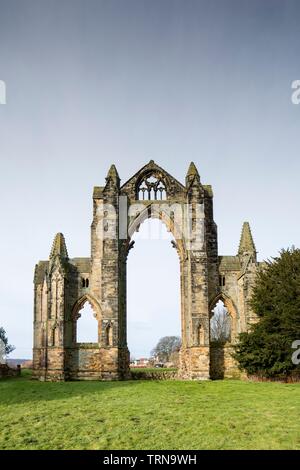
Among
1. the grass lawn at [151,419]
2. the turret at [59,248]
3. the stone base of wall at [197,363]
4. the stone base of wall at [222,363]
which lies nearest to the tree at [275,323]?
the stone base of wall at [222,363]

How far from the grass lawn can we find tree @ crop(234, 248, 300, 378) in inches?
150

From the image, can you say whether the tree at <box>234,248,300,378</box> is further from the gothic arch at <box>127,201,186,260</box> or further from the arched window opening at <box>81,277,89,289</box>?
the arched window opening at <box>81,277,89,289</box>

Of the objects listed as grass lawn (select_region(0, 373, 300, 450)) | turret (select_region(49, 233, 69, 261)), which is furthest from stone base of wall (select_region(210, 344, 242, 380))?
turret (select_region(49, 233, 69, 261))

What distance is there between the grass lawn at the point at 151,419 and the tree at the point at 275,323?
3.81 metres

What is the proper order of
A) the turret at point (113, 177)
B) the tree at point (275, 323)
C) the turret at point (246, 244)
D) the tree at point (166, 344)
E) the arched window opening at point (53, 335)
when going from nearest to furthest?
the tree at point (275, 323)
the arched window opening at point (53, 335)
the turret at point (246, 244)
the turret at point (113, 177)
the tree at point (166, 344)

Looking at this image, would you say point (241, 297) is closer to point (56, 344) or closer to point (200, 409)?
point (56, 344)

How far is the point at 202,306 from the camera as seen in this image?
28.2 meters

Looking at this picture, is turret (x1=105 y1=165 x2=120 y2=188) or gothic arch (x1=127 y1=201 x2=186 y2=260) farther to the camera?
turret (x1=105 y1=165 x2=120 y2=188)

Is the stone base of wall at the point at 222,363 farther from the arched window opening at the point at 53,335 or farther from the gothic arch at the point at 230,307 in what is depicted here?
the arched window opening at the point at 53,335

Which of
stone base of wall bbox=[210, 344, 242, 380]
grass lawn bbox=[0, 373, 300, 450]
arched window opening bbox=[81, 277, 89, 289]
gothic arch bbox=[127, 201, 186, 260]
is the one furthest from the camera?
gothic arch bbox=[127, 201, 186, 260]

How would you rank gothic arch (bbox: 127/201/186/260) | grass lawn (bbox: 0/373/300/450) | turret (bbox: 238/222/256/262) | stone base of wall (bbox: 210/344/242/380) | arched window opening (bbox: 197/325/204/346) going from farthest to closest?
1. gothic arch (bbox: 127/201/186/260)
2. turret (bbox: 238/222/256/262)
3. stone base of wall (bbox: 210/344/242/380)
4. arched window opening (bbox: 197/325/204/346)
5. grass lawn (bbox: 0/373/300/450)

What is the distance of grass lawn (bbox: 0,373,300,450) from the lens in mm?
10422

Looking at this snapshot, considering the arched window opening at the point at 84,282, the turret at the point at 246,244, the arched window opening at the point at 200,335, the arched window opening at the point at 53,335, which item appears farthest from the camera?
the arched window opening at the point at 84,282

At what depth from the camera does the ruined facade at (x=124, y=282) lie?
1096 inches
